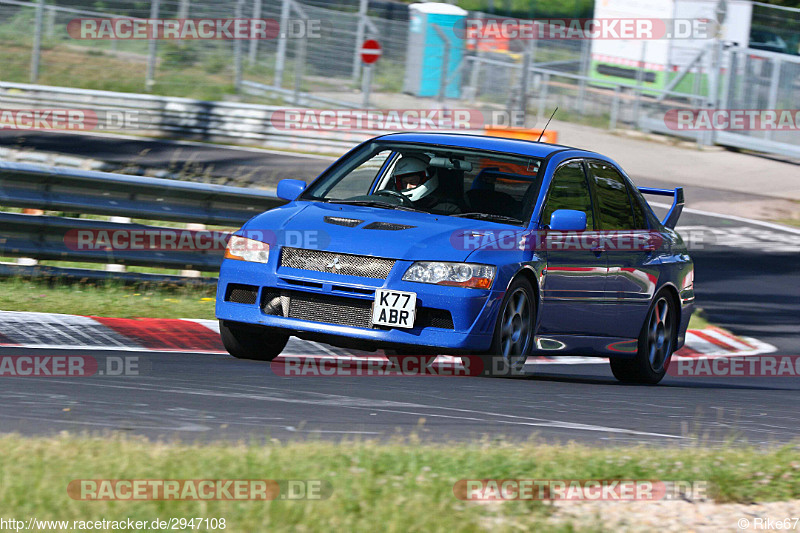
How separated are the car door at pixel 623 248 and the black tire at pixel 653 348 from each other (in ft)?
0.54

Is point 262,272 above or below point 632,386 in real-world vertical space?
above

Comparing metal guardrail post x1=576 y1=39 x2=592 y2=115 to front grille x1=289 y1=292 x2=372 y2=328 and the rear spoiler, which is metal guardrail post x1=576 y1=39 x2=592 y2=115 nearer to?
the rear spoiler

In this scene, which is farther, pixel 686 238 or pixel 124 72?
pixel 124 72

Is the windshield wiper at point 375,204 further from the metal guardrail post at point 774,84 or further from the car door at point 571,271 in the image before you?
the metal guardrail post at point 774,84

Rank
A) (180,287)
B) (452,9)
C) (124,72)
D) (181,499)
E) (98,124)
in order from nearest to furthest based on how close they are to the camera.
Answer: (181,499), (180,287), (98,124), (124,72), (452,9)

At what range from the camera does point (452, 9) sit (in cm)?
3259

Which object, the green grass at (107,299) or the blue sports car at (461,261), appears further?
the green grass at (107,299)

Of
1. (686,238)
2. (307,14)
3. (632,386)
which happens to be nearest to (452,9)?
(307,14)

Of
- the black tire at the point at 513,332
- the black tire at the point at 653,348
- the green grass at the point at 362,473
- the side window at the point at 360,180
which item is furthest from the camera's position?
the black tire at the point at 653,348

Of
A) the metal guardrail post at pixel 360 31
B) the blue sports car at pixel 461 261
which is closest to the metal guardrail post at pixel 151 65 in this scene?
the metal guardrail post at pixel 360 31

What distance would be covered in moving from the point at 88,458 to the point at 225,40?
23.7 meters

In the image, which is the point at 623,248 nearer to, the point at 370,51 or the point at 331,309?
the point at 331,309

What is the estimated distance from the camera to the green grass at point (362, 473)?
4.05 m

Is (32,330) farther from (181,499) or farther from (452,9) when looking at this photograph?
(452,9)
